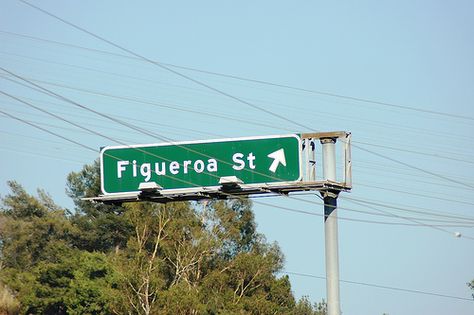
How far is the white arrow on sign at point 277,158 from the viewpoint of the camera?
31.9 meters

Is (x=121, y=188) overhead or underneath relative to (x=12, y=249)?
underneath

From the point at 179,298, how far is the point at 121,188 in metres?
35.7

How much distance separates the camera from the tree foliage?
70188mm

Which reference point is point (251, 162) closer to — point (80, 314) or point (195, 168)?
point (195, 168)

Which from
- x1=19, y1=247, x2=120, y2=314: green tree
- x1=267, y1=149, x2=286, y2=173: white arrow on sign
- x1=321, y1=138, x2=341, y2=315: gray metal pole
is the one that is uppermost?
x1=19, y1=247, x2=120, y2=314: green tree

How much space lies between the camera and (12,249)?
4382 inches

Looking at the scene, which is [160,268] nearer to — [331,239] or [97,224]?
[97,224]

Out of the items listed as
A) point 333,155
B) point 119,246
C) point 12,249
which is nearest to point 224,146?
point 333,155

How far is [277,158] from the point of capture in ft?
105

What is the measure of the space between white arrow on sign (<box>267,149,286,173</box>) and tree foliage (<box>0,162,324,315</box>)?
3646cm

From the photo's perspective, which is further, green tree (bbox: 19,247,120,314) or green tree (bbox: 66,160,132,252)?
green tree (bbox: 66,160,132,252)

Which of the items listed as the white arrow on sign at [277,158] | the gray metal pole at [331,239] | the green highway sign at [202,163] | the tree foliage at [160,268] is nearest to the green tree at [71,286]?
the tree foliage at [160,268]

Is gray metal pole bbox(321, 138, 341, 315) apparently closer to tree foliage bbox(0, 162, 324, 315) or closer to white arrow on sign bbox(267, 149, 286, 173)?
white arrow on sign bbox(267, 149, 286, 173)

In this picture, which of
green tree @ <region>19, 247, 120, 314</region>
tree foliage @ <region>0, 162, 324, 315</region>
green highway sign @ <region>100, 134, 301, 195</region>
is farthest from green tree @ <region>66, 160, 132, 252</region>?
green highway sign @ <region>100, 134, 301, 195</region>
